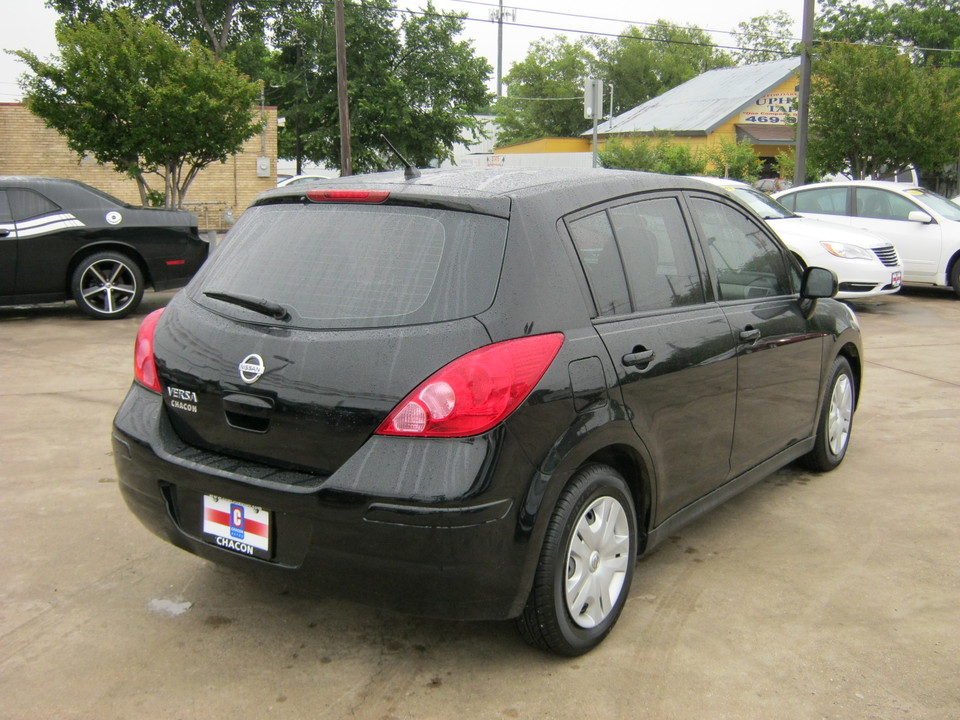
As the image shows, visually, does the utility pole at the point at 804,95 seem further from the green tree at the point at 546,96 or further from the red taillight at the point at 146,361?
the green tree at the point at 546,96

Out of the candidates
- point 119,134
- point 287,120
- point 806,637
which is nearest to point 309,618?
point 806,637

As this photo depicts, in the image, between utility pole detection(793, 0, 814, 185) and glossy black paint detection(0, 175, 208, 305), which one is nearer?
glossy black paint detection(0, 175, 208, 305)

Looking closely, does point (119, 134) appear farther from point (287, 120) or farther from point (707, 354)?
point (287, 120)

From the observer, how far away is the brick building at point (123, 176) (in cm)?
2761

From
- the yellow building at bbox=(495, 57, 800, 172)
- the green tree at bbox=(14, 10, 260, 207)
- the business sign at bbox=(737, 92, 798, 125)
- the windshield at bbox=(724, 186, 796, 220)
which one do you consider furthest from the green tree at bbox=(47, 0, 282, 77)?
the windshield at bbox=(724, 186, 796, 220)

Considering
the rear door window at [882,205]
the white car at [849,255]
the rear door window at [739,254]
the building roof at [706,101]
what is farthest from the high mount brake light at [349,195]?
the building roof at [706,101]

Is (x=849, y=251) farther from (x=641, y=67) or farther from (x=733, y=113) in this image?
(x=641, y=67)

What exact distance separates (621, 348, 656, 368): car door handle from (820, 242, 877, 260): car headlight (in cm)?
873

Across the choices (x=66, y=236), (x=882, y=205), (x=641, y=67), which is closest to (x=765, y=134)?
(x=882, y=205)

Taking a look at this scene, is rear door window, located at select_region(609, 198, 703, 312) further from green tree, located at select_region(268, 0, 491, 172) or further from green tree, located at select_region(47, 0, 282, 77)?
green tree, located at select_region(47, 0, 282, 77)

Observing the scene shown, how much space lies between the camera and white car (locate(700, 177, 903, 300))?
11.1m

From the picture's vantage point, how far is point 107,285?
10.2 meters

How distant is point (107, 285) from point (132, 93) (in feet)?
24.3

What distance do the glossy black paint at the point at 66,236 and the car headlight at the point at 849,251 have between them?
7.42 m
